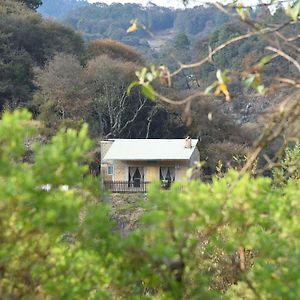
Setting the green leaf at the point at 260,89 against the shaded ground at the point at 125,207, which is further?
the shaded ground at the point at 125,207

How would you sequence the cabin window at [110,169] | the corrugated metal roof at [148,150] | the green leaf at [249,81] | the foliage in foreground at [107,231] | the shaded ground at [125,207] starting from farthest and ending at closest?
the cabin window at [110,169] < the corrugated metal roof at [148,150] < the shaded ground at [125,207] < the green leaf at [249,81] < the foliage in foreground at [107,231]

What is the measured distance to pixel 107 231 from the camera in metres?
2.72

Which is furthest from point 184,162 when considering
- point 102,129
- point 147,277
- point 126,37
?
point 126,37

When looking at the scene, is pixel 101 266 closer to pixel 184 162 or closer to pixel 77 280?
pixel 77 280

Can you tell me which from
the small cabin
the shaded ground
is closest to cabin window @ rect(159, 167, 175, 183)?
the small cabin

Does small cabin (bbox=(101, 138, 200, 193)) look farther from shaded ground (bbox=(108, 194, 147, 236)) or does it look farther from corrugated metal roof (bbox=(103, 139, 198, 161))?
shaded ground (bbox=(108, 194, 147, 236))

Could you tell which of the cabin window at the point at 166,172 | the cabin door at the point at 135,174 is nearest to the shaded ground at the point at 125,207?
the cabin door at the point at 135,174

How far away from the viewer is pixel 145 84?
2.68 metres

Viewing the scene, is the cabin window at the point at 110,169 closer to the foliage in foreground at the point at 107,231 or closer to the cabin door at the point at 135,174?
the cabin door at the point at 135,174

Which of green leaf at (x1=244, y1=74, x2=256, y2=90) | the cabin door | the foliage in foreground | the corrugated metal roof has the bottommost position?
the cabin door

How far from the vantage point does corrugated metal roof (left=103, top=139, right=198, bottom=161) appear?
23.3m

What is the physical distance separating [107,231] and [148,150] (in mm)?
21421

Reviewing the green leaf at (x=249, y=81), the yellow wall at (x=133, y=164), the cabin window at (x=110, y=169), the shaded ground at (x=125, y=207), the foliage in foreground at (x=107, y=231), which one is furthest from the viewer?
the cabin window at (x=110, y=169)

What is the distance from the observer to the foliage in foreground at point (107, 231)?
2.49 meters
